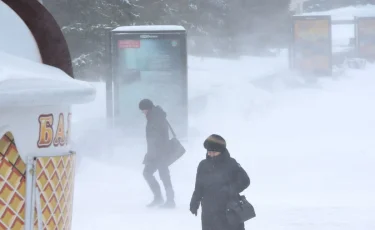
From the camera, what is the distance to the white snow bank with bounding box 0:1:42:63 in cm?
223

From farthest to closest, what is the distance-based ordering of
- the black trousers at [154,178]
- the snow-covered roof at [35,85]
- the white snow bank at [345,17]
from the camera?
the white snow bank at [345,17] → the black trousers at [154,178] → the snow-covered roof at [35,85]

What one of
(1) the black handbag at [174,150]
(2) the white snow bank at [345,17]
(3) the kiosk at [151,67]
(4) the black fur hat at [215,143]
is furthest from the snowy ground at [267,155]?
(2) the white snow bank at [345,17]

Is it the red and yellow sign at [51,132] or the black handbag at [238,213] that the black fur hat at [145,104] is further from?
the red and yellow sign at [51,132]

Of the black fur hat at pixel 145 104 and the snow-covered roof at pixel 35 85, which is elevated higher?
the snow-covered roof at pixel 35 85

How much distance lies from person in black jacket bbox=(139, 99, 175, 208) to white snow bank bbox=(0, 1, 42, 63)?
Result: 760cm

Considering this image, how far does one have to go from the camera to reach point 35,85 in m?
2.10

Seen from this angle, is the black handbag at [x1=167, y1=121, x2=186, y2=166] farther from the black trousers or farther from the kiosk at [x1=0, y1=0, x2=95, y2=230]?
the kiosk at [x1=0, y1=0, x2=95, y2=230]

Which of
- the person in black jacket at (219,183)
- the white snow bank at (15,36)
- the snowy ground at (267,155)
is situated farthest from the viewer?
the snowy ground at (267,155)

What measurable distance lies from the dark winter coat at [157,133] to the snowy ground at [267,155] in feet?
2.56

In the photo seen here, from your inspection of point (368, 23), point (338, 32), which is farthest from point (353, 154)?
point (338, 32)

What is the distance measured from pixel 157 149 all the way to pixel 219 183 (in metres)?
3.91

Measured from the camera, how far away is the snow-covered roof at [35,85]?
2010 millimetres

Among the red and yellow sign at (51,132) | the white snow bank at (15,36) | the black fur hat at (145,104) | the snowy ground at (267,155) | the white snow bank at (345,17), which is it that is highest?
the white snow bank at (345,17)

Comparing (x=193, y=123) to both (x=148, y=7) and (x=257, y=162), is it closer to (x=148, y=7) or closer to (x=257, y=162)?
(x=257, y=162)
